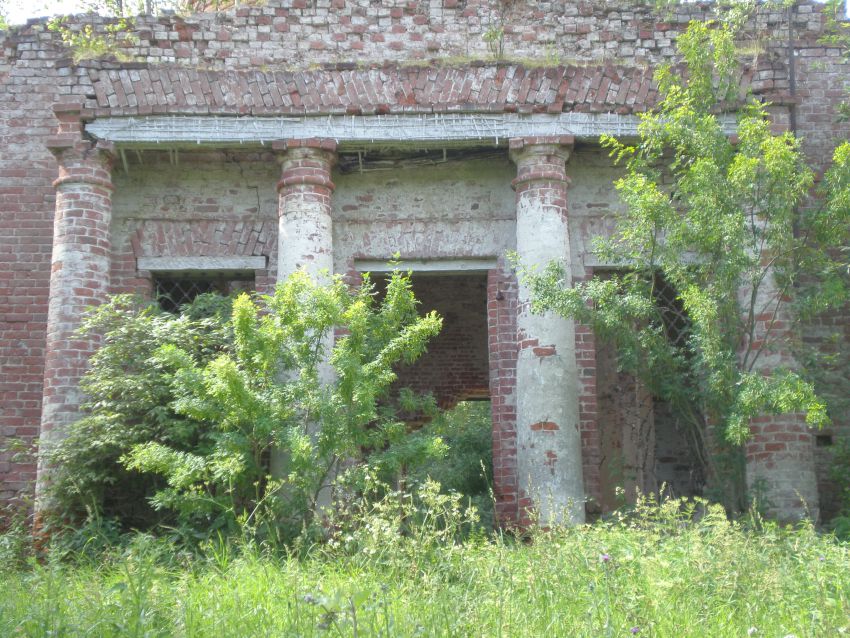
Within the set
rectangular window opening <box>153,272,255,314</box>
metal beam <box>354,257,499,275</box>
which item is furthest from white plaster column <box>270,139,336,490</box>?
rectangular window opening <box>153,272,255,314</box>

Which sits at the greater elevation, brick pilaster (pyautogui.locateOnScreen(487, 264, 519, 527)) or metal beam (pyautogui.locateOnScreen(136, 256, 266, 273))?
metal beam (pyautogui.locateOnScreen(136, 256, 266, 273))

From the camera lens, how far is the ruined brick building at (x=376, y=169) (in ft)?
29.3

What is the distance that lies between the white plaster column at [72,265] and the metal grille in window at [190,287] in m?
0.85

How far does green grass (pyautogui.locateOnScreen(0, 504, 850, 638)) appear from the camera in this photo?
188 inches

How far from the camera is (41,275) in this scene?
32.3 feet

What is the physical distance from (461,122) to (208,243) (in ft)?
9.08

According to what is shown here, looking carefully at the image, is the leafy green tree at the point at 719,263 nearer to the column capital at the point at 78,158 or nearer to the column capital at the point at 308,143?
the column capital at the point at 308,143

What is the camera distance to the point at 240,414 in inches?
289

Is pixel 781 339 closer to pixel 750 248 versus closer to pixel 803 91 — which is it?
pixel 750 248

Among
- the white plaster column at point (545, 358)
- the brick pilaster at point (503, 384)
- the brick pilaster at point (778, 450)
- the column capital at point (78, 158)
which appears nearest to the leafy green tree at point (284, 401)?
the white plaster column at point (545, 358)

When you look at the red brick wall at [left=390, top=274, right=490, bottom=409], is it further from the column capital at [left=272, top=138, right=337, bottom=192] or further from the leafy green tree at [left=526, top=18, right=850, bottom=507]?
the leafy green tree at [left=526, top=18, right=850, bottom=507]

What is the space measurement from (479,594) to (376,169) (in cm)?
542

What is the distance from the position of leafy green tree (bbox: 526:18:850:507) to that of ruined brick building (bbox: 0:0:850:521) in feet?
2.30

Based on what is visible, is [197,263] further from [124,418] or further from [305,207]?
[124,418]
